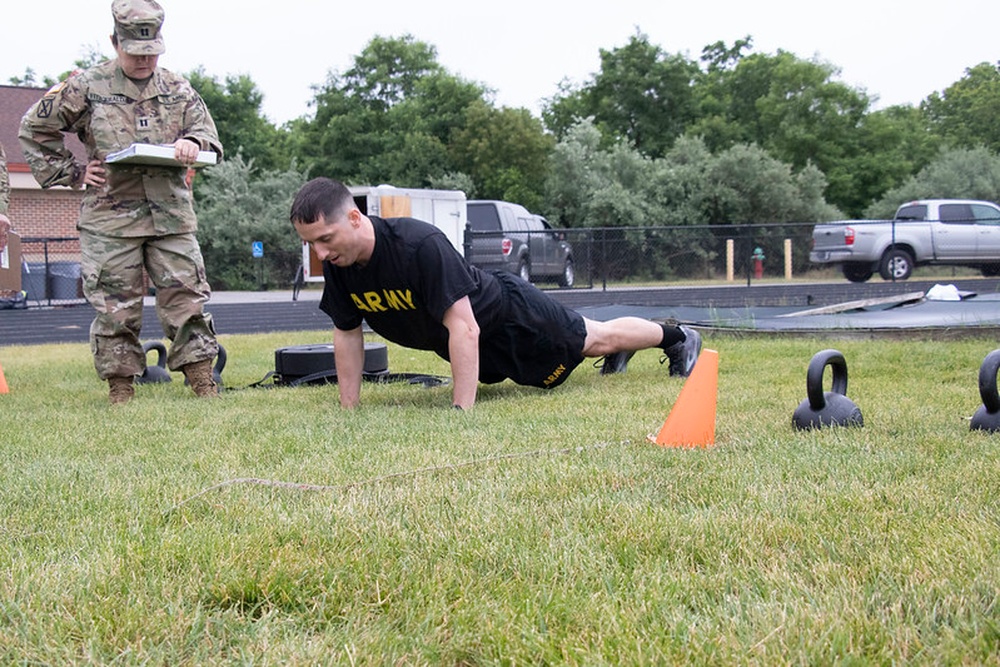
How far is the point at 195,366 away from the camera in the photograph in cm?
577

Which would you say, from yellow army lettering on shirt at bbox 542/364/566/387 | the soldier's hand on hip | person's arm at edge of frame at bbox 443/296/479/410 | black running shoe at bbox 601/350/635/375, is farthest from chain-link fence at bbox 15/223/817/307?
person's arm at edge of frame at bbox 443/296/479/410

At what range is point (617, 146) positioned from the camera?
35469 mm

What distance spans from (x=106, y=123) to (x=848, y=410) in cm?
438

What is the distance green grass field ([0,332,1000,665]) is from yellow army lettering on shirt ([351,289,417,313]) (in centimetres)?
85

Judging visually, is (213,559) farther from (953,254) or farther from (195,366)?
(953,254)

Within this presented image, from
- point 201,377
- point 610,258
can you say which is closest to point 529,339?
point 201,377

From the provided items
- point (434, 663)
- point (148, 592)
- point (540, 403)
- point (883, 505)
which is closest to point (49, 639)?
point (148, 592)

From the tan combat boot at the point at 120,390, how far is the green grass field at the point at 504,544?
1338mm

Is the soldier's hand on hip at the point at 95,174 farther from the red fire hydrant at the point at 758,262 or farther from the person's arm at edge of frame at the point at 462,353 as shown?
the red fire hydrant at the point at 758,262

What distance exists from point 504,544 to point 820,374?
1928 millimetres

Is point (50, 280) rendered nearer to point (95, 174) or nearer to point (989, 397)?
point (95, 174)

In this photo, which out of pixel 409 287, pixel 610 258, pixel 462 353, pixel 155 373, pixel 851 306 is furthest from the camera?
pixel 610 258

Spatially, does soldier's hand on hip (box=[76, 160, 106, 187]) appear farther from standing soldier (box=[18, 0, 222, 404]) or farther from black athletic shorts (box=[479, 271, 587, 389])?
black athletic shorts (box=[479, 271, 587, 389])

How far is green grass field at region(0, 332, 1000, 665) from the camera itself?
1.65 metres
